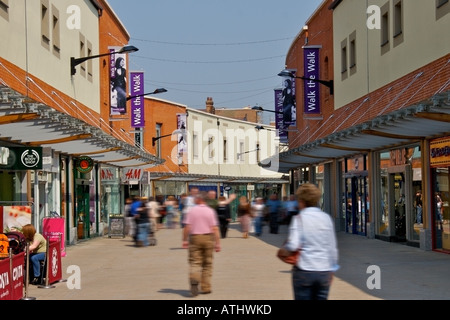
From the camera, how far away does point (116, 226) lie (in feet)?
114

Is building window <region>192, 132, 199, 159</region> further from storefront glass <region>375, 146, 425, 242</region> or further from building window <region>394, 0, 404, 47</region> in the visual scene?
building window <region>394, 0, 404, 47</region>

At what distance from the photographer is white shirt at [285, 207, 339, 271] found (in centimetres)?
823

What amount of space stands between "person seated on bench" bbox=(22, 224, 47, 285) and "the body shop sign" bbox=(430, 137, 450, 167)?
10.7m

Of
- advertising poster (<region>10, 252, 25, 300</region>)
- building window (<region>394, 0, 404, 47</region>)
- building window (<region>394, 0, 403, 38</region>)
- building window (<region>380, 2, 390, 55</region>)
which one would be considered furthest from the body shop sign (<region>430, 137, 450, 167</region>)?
advertising poster (<region>10, 252, 25, 300</region>)

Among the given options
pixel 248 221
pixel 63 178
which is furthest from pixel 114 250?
pixel 248 221

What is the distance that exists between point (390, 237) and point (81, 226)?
38.6 ft

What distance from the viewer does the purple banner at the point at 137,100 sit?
4247 cm

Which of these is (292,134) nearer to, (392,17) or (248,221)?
(248,221)

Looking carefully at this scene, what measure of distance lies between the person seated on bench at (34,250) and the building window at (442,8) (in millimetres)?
11245

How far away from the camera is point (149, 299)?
531 inches

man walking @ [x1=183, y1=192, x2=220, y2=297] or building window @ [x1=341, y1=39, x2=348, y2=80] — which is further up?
building window @ [x1=341, y1=39, x2=348, y2=80]

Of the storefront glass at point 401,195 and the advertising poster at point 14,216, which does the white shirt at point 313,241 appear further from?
the storefront glass at point 401,195

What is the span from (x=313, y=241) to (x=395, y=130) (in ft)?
44.4
